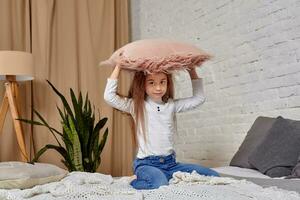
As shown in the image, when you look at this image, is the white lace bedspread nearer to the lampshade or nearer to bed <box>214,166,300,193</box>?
bed <box>214,166,300,193</box>

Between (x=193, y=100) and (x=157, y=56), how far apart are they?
0.99 feet

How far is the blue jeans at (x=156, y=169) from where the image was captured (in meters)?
1.46

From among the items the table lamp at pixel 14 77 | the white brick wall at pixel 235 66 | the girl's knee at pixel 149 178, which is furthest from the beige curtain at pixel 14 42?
the girl's knee at pixel 149 178

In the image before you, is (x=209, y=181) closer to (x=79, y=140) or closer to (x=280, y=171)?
(x=280, y=171)

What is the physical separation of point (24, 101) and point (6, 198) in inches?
97.9

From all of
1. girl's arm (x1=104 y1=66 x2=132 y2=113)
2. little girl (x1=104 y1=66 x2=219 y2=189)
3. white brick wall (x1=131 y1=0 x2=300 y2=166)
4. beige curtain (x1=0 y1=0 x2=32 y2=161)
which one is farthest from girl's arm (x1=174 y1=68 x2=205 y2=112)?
beige curtain (x1=0 y1=0 x2=32 y2=161)

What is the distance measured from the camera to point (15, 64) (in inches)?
119

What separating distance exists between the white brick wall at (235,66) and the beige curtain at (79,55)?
1.95 feet

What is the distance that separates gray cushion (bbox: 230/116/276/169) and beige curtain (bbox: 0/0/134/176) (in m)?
1.57

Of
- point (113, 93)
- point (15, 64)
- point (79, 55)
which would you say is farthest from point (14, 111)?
point (113, 93)

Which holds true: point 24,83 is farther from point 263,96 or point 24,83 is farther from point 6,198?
point 6,198

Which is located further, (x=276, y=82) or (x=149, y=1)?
(x=149, y=1)

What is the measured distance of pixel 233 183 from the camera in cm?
132

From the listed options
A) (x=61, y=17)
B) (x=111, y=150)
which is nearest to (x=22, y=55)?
(x=61, y=17)
